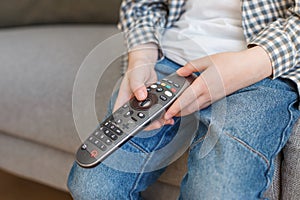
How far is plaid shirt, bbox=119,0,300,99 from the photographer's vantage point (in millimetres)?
629

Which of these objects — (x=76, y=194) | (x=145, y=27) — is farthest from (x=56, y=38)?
(x=76, y=194)

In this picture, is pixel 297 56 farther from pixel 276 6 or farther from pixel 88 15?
pixel 88 15

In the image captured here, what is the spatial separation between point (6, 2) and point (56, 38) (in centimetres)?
22

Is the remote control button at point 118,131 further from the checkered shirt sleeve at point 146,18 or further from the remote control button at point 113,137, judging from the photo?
the checkered shirt sleeve at point 146,18

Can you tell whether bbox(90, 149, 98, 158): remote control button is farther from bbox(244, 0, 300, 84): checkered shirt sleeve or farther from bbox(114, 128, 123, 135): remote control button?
bbox(244, 0, 300, 84): checkered shirt sleeve

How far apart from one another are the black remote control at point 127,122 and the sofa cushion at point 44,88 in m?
0.18

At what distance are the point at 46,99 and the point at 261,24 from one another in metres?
0.47

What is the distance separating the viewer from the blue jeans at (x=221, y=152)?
560 mm

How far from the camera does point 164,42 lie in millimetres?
781

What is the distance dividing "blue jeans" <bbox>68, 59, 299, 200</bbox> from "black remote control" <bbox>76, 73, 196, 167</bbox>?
60mm

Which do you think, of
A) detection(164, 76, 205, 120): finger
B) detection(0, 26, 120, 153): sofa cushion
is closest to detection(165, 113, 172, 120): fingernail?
detection(164, 76, 205, 120): finger

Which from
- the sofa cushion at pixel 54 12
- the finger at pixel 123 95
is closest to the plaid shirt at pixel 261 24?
the finger at pixel 123 95

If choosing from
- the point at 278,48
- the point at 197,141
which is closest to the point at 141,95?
the point at 197,141

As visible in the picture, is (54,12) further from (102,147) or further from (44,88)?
(102,147)
